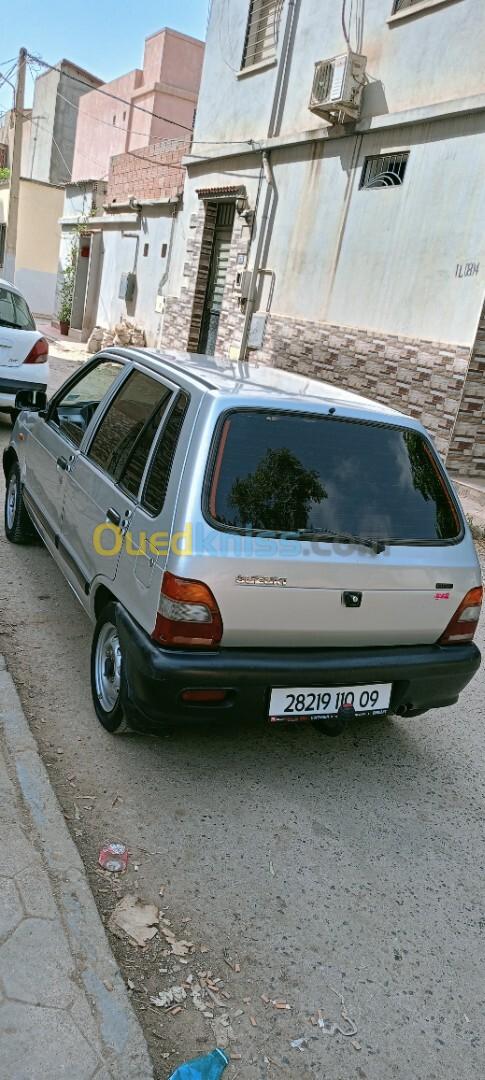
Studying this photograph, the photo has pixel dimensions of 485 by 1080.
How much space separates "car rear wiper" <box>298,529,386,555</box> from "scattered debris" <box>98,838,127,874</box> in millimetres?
1300

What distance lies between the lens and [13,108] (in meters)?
23.7

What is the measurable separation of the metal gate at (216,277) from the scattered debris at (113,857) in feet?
42.0

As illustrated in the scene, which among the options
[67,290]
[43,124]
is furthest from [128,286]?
[43,124]

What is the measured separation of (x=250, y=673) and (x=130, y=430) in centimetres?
135

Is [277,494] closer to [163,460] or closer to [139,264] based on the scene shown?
[163,460]

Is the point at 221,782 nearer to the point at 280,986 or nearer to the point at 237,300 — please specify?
the point at 280,986

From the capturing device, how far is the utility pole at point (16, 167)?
22.9 meters

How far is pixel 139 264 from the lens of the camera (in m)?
18.3

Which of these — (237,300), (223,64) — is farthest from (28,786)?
(223,64)

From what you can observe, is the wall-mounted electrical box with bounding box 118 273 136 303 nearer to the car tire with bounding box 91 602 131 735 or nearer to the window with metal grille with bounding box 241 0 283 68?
the window with metal grille with bounding box 241 0 283 68

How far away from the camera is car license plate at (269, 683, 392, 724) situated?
3018 millimetres

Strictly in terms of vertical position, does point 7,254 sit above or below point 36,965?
above

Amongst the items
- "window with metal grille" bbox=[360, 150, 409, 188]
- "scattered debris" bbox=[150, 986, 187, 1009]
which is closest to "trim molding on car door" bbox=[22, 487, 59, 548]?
"scattered debris" bbox=[150, 986, 187, 1009]

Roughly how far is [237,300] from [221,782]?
1174cm
